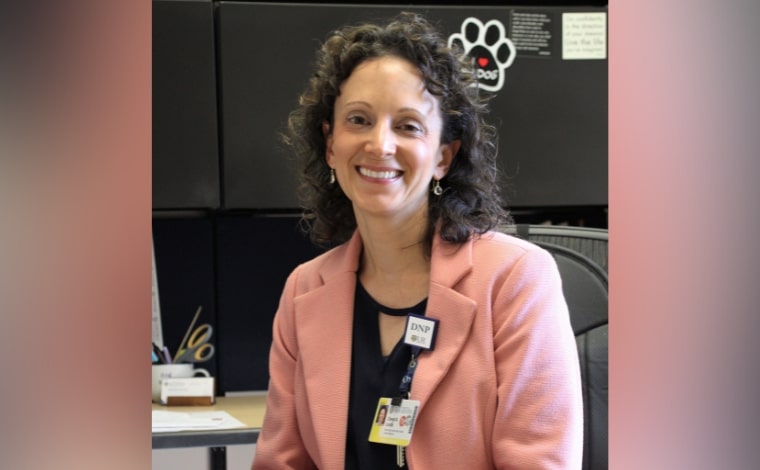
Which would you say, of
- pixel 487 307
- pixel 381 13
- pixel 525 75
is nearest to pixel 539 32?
pixel 525 75

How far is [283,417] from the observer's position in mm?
1300

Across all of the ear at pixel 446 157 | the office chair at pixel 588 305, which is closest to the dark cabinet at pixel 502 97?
the office chair at pixel 588 305

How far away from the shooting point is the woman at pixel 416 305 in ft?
3.86

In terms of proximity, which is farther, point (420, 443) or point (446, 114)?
point (446, 114)

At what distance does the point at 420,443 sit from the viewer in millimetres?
1187

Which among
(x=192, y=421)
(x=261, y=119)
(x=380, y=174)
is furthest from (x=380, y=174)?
(x=192, y=421)

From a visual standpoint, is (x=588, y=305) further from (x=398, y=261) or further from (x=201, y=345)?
(x=201, y=345)

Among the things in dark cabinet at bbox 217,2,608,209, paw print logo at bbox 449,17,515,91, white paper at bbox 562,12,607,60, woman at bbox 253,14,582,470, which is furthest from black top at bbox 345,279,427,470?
white paper at bbox 562,12,607,60

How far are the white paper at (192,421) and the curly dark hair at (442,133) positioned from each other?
0.52m

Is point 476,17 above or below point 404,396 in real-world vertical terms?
above

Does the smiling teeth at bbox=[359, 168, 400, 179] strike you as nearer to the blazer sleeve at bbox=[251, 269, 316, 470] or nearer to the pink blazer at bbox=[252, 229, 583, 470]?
the pink blazer at bbox=[252, 229, 583, 470]

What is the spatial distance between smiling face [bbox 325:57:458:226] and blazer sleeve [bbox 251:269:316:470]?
0.22 m
